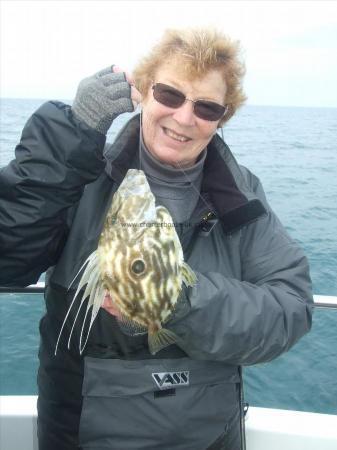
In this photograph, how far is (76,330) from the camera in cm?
261

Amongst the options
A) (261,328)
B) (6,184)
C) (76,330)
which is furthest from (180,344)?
(6,184)

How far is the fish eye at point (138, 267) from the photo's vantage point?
7.19 ft

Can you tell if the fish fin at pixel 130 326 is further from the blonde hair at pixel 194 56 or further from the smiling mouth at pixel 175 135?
the blonde hair at pixel 194 56

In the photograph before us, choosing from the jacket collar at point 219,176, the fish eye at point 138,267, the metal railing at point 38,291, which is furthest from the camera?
the metal railing at point 38,291

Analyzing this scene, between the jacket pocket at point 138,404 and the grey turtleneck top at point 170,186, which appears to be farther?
the grey turtleneck top at point 170,186

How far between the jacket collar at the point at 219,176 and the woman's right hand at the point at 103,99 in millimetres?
345

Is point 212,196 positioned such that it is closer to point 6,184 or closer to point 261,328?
point 261,328

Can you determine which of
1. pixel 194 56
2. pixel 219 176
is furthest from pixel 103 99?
pixel 219 176

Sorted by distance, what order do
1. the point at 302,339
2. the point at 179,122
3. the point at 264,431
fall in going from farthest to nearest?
the point at 302,339
the point at 264,431
the point at 179,122

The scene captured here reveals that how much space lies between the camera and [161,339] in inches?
94.7

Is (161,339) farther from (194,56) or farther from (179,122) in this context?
(194,56)

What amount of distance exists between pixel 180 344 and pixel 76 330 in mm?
598

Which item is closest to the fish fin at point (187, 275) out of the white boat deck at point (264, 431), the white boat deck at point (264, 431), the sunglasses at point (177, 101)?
the sunglasses at point (177, 101)

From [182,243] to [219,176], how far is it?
0.52 m
